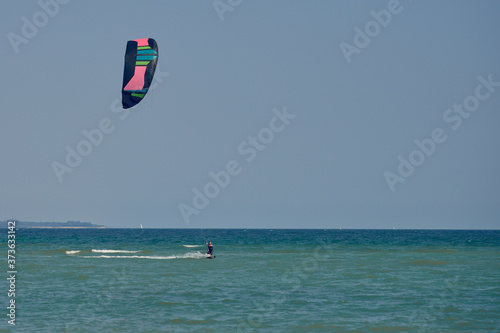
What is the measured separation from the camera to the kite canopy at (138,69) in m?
35.4

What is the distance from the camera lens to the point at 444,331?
876 inches

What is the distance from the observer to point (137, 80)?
36375mm

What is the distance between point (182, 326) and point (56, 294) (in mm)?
10480

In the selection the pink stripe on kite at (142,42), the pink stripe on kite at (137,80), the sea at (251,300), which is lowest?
the sea at (251,300)

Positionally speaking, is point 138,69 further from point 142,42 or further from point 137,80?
point 142,42

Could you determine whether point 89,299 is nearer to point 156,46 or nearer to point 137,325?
point 137,325

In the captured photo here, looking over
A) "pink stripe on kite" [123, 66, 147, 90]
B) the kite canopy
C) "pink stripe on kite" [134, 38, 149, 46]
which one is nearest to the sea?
the kite canopy

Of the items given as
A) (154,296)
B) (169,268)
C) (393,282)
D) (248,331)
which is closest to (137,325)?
(248,331)

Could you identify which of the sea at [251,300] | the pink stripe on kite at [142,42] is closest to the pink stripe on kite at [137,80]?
the pink stripe on kite at [142,42]

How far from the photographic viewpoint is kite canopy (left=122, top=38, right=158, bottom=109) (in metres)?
35.4

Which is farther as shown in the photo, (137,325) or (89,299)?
(89,299)

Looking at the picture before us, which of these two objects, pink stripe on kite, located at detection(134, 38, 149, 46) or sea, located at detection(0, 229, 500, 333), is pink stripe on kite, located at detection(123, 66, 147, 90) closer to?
pink stripe on kite, located at detection(134, 38, 149, 46)

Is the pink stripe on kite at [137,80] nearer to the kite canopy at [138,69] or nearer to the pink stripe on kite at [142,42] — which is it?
the kite canopy at [138,69]

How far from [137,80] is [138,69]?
0.69 m
